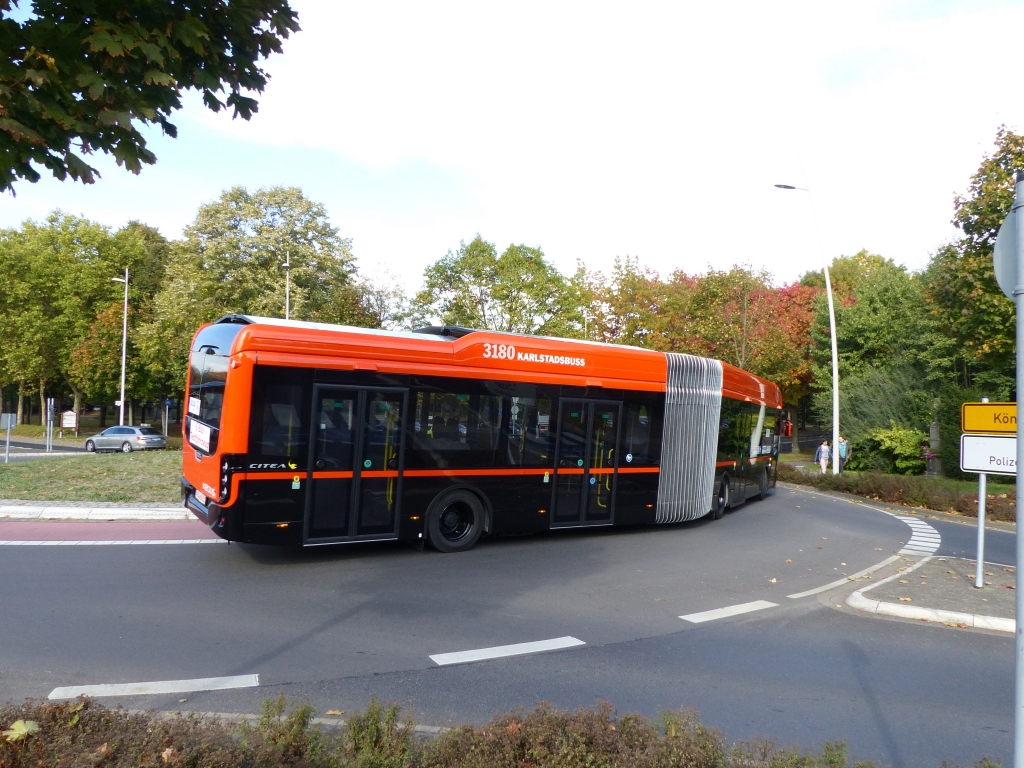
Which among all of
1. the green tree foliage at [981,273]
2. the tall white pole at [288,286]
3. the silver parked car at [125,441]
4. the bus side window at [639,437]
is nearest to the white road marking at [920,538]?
the bus side window at [639,437]

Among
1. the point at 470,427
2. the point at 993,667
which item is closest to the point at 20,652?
the point at 470,427

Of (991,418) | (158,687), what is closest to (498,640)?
(158,687)

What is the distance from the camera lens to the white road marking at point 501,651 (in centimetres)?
619

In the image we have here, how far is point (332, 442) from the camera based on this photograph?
9266 millimetres

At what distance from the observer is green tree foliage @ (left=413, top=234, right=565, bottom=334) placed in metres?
34.9

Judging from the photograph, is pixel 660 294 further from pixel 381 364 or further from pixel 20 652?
pixel 20 652

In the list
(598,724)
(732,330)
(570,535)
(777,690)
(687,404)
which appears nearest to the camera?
(598,724)

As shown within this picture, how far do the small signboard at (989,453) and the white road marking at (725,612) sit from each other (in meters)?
3.44

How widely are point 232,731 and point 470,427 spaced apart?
669cm

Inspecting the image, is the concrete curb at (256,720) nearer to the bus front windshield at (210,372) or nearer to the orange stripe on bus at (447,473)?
the orange stripe on bus at (447,473)

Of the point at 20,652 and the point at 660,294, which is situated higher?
the point at 660,294

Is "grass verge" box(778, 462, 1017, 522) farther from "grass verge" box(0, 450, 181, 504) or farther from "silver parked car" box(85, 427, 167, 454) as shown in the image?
"silver parked car" box(85, 427, 167, 454)

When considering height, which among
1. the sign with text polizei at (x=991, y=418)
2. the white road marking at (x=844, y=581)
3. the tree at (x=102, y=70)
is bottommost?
the white road marking at (x=844, y=581)

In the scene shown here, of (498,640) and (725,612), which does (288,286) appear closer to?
(725,612)
